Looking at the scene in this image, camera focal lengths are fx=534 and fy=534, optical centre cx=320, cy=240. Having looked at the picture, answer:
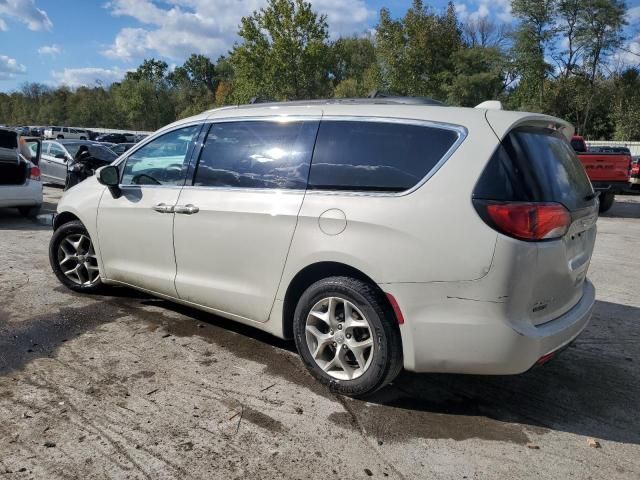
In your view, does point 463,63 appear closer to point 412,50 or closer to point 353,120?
point 412,50

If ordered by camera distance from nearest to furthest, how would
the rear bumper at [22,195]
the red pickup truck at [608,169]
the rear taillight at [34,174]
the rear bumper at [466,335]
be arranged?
the rear bumper at [466,335], the rear bumper at [22,195], the rear taillight at [34,174], the red pickup truck at [608,169]

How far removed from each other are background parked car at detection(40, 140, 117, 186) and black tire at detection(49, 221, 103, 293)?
37.0 feet

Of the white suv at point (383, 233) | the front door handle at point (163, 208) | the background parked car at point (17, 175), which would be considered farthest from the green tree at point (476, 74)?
the white suv at point (383, 233)

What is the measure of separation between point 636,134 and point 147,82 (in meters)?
57.5

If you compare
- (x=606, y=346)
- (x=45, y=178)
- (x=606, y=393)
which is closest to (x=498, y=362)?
(x=606, y=393)

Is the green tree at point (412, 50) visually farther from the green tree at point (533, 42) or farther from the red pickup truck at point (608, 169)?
the red pickup truck at point (608, 169)

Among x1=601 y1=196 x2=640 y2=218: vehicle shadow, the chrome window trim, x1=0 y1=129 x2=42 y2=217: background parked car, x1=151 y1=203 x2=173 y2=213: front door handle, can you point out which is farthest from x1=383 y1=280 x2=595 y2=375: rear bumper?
x1=601 y1=196 x2=640 y2=218: vehicle shadow

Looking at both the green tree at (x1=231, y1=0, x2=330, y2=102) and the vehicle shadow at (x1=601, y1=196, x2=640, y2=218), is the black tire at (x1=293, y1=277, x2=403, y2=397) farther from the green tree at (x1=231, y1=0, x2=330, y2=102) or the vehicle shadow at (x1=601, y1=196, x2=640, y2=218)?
the green tree at (x1=231, y1=0, x2=330, y2=102)

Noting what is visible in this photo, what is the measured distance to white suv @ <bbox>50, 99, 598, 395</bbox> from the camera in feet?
9.42

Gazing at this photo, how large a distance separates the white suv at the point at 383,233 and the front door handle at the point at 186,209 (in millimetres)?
17

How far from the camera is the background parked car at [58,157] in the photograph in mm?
16156

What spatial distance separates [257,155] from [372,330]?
1.53m

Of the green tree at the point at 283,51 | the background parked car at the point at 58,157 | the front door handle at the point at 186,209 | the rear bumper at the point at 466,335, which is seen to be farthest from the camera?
the green tree at the point at 283,51

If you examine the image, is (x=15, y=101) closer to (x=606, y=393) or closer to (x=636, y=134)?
(x=636, y=134)
